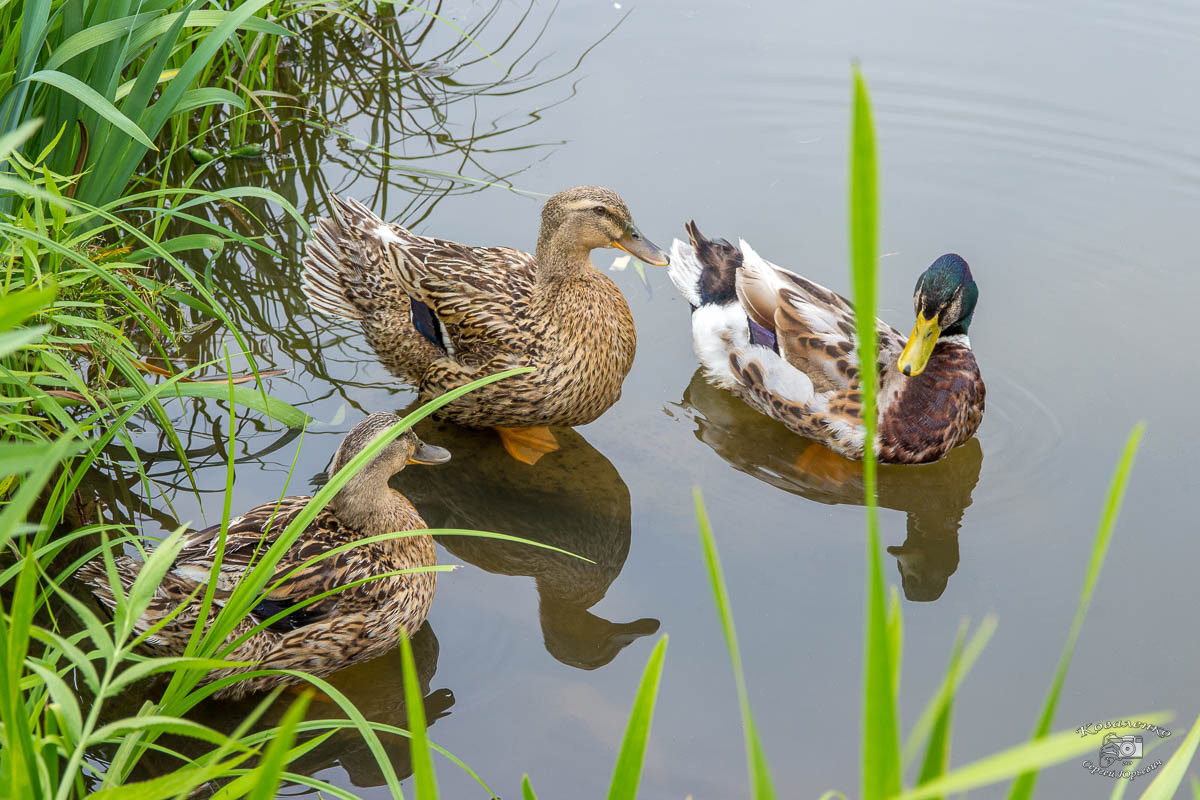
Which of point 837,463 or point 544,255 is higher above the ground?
point 544,255

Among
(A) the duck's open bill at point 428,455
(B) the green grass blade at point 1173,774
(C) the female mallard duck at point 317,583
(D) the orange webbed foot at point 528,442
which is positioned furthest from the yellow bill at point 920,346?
(B) the green grass blade at point 1173,774

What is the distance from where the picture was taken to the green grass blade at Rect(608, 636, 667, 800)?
140 cm

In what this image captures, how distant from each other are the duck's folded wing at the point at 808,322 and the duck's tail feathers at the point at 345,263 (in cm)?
158

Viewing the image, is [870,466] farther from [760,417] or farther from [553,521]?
[760,417]

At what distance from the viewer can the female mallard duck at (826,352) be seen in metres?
4.22

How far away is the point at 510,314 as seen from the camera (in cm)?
421

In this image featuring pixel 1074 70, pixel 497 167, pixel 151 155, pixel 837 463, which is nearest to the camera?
pixel 837 463

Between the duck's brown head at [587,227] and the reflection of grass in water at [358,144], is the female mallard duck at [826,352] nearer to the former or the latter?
the duck's brown head at [587,227]

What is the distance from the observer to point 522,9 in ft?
21.6

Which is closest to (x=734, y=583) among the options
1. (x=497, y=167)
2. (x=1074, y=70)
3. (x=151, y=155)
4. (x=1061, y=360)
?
(x=1061, y=360)

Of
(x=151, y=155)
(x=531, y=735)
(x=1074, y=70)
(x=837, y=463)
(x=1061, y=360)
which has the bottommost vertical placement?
(x=531, y=735)

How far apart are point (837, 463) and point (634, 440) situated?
830 mm

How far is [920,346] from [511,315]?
1.61 meters

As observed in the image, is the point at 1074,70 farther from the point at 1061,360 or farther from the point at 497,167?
the point at 497,167
